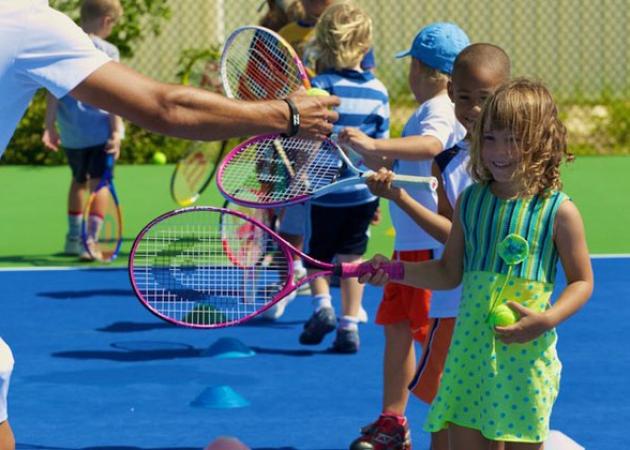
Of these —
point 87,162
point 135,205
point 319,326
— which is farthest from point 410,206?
point 135,205

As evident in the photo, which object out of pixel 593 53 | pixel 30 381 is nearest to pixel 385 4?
pixel 593 53

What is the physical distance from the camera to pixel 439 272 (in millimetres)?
3846

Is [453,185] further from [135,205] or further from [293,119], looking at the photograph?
[135,205]

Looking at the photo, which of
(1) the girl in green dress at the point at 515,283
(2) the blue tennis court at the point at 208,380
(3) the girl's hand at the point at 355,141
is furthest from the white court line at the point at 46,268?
(1) the girl in green dress at the point at 515,283

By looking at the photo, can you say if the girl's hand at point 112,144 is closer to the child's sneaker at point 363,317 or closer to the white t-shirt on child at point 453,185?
the child's sneaker at point 363,317

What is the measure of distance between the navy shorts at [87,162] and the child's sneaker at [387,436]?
4.46 metres

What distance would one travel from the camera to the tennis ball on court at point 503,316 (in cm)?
356

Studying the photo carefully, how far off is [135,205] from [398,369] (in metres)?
6.21

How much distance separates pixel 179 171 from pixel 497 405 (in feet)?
18.7

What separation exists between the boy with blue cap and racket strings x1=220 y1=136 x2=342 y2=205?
163 millimetres

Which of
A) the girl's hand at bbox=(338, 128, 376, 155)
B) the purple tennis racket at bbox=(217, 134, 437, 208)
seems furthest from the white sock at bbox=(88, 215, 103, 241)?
the girl's hand at bbox=(338, 128, 376, 155)

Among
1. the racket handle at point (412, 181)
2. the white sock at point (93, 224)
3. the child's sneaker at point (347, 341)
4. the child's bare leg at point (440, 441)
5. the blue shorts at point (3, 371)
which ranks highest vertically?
the racket handle at point (412, 181)

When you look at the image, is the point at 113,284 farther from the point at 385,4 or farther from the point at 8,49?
the point at 385,4

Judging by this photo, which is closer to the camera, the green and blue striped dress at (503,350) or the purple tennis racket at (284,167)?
the green and blue striped dress at (503,350)
